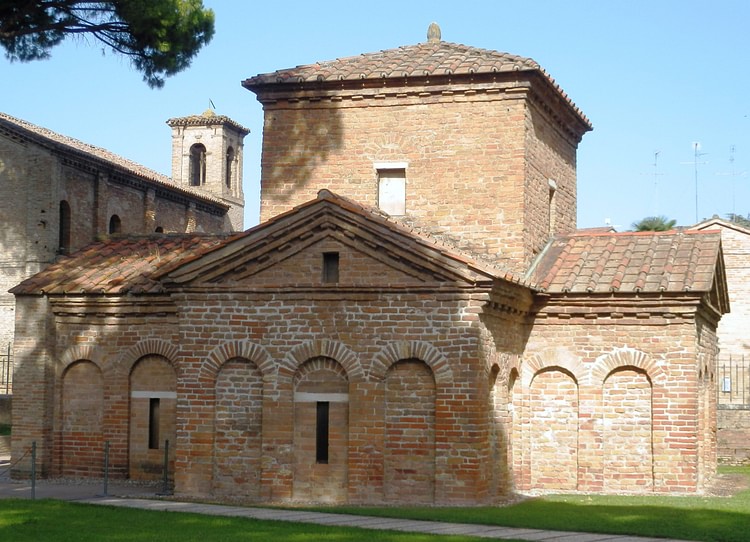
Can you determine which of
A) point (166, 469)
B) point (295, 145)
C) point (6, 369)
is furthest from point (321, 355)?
point (6, 369)

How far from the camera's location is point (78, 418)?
64.0 feet

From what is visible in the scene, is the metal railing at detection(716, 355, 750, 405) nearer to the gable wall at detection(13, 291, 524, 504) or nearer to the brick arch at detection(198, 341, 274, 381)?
the gable wall at detection(13, 291, 524, 504)

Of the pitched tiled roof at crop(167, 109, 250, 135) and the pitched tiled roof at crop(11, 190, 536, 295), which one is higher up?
the pitched tiled roof at crop(167, 109, 250, 135)

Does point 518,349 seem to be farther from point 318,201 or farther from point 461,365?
point 318,201

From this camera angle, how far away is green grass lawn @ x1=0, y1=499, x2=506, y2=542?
12039mm

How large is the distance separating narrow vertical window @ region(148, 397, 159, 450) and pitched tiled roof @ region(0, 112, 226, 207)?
1229 cm

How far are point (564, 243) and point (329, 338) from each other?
6.13 metres

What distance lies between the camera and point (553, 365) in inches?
723

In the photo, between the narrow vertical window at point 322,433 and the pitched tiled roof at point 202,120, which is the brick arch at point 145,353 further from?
the pitched tiled roof at point 202,120

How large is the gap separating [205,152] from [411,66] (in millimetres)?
32773

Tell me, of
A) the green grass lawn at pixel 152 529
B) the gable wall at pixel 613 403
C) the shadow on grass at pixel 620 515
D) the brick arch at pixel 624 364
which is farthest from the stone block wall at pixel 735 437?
the green grass lawn at pixel 152 529

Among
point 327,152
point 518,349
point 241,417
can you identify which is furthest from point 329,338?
point 327,152

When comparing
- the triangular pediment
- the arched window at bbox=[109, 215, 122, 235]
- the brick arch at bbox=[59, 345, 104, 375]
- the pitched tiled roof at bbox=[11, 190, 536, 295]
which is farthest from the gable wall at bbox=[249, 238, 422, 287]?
the arched window at bbox=[109, 215, 122, 235]

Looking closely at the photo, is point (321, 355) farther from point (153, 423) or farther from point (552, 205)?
point (552, 205)
